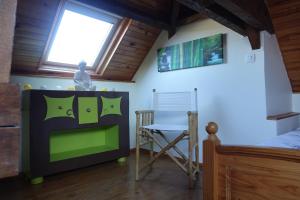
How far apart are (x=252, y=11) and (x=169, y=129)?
145 cm

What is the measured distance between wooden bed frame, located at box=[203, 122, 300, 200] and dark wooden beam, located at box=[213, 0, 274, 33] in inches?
44.3

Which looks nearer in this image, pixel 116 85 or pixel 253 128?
pixel 253 128

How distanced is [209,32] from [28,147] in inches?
104

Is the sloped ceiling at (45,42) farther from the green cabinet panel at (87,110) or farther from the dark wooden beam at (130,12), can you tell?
the green cabinet panel at (87,110)

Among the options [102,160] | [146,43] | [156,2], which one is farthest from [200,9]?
[102,160]

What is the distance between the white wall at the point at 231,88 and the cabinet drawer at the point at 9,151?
2600 millimetres

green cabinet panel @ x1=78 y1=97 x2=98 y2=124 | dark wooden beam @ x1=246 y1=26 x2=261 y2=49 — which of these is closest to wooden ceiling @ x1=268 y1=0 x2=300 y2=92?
dark wooden beam @ x1=246 y1=26 x2=261 y2=49

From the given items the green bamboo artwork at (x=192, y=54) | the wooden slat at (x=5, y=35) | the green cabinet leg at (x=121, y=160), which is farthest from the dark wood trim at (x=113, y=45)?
the wooden slat at (x=5, y=35)

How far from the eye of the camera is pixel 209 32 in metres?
3.03

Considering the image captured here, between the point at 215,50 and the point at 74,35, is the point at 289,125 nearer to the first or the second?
the point at 215,50

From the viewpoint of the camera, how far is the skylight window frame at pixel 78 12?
2654 millimetres

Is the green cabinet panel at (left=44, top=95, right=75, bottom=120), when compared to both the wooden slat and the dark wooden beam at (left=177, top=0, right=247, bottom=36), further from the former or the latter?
the wooden slat

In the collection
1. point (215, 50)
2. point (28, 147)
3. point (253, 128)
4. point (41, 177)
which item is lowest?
point (41, 177)

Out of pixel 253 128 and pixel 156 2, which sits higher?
pixel 156 2
